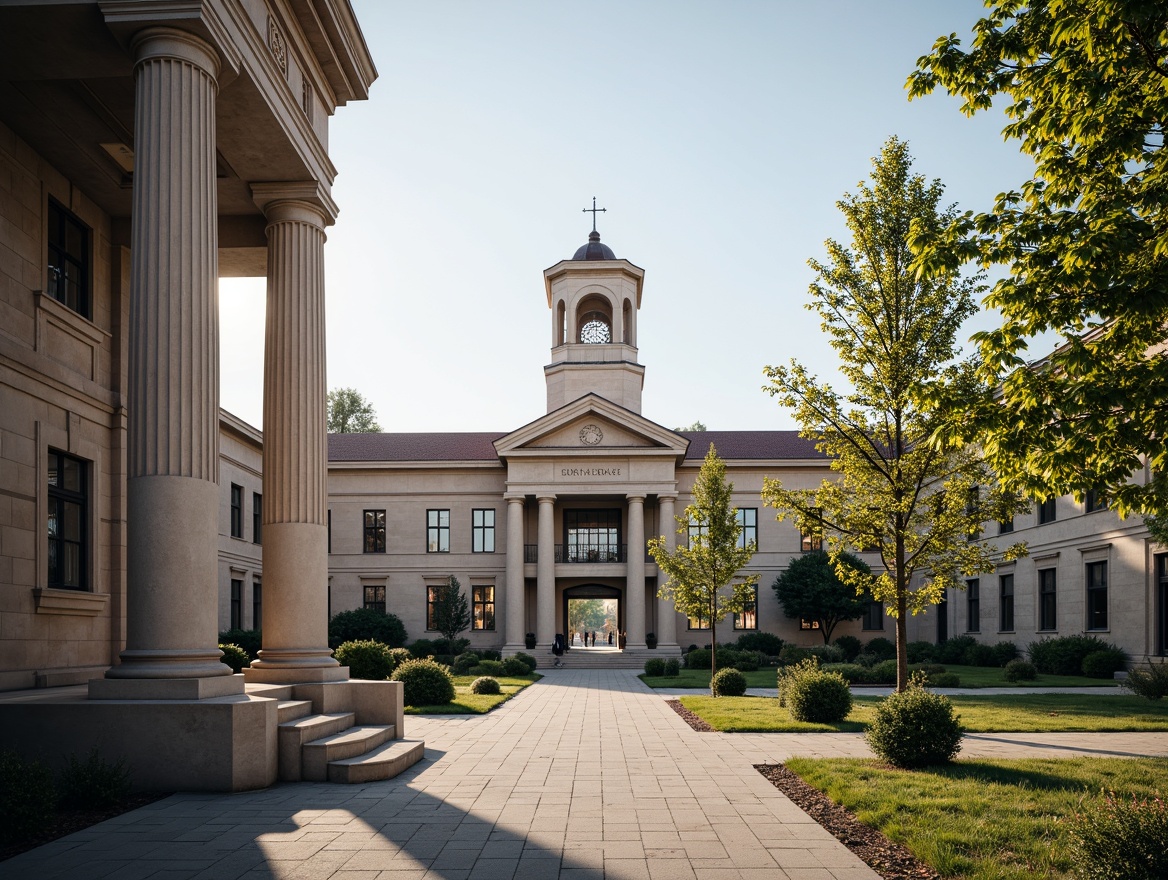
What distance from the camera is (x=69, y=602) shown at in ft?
47.1

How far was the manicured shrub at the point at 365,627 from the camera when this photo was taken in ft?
146

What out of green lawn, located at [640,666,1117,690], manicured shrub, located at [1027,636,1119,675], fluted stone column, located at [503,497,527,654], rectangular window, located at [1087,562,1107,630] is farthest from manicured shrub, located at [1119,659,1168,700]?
fluted stone column, located at [503,497,527,654]

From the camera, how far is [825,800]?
10508mm

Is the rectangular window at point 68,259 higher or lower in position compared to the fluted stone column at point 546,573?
higher

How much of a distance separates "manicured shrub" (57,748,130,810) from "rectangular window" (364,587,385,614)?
4070 centimetres

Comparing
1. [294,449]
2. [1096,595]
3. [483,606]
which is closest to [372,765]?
[294,449]

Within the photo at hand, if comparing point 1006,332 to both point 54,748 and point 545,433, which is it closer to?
point 54,748

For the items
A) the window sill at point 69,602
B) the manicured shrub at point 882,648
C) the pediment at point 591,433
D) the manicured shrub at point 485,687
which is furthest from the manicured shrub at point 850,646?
the window sill at point 69,602

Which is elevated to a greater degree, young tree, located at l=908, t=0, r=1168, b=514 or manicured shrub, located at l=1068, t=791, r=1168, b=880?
young tree, located at l=908, t=0, r=1168, b=514

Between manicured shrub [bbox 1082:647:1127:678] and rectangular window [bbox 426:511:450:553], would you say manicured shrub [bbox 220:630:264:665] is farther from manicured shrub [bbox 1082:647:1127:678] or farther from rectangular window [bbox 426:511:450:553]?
manicured shrub [bbox 1082:647:1127:678]

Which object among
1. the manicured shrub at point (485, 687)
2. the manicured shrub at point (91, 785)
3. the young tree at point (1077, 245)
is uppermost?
the young tree at point (1077, 245)

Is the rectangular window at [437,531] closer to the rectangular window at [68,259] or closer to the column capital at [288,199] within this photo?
the rectangular window at [68,259]

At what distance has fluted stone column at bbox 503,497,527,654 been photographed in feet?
152

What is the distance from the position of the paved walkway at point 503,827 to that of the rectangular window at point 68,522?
5987 mm
